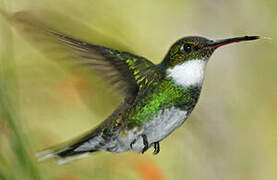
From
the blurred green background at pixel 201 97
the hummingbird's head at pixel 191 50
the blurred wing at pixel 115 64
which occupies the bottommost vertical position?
the blurred green background at pixel 201 97

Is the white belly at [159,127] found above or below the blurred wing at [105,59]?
below

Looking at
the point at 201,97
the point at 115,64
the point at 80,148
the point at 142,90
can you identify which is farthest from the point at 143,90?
the point at 201,97

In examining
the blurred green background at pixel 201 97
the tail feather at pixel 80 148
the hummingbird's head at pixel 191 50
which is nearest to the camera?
the hummingbird's head at pixel 191 50

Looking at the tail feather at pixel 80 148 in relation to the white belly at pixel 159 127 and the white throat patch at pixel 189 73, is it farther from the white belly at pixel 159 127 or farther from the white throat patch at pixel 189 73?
the white throat patch at pixel 189 73

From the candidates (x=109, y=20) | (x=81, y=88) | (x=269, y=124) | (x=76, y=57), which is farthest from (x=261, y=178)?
(x=76, y=57)

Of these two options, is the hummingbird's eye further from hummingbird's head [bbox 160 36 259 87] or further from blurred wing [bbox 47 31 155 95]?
blurred wing [bbox 47 31 155 95]

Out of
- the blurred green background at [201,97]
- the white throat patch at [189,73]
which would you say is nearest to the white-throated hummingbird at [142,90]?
the white throat patch at [189,73]

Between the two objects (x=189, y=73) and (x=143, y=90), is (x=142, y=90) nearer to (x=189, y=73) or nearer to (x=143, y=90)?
(x=143, y=90)
